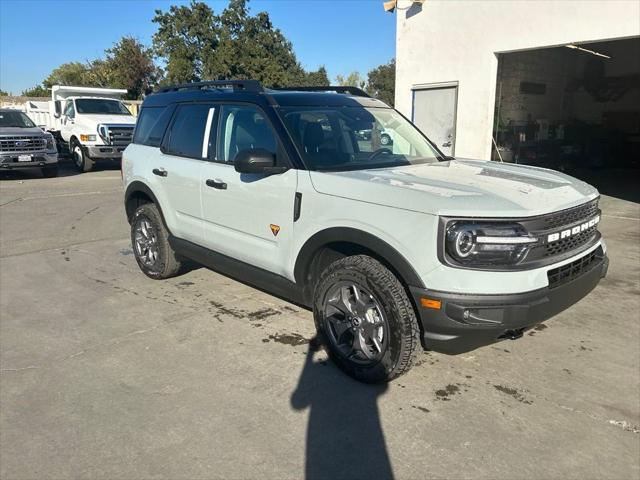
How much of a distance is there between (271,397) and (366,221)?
127cm

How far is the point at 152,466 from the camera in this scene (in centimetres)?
263

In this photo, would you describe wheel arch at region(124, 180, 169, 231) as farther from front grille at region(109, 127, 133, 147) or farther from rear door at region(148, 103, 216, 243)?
front grille at region(109, 127, 133, 147)

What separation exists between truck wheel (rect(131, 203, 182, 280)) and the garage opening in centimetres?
990

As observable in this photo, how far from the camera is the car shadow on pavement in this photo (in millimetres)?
2621

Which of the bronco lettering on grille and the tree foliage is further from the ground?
the tree foliage

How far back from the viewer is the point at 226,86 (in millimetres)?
4605

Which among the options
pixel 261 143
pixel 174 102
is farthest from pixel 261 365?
pixel 174 102

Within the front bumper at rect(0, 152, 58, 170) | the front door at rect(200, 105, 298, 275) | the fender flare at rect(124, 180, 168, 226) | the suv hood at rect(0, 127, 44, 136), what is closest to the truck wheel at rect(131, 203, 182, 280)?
the fender flare at rect(124, 180, 168, 226)

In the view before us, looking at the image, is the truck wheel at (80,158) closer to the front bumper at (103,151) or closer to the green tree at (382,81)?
the front bumper at (103,151)

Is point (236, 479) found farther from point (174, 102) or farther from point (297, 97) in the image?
point (174, 102)

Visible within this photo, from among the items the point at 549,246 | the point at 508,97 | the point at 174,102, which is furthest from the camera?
the point at 508,97

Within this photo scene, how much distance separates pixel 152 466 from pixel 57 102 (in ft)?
A: 60.2

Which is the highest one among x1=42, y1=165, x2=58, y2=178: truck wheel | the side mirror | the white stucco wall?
the white stucco wall

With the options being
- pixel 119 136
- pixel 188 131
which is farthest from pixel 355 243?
pixel 119 136
